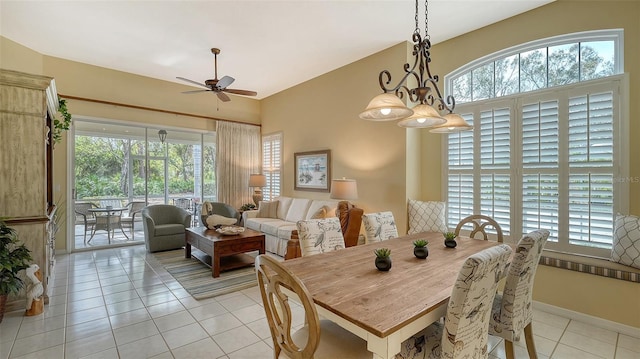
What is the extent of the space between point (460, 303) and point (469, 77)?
3555mm

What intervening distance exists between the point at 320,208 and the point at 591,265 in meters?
3.19

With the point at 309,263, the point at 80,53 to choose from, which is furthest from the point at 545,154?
the point at 80,53

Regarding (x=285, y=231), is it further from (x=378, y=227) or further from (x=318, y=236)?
(x=318, y=236)

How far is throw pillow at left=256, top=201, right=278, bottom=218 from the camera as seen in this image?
19.2 feet

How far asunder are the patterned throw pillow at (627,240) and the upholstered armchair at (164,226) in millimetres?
5899

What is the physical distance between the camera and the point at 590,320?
279cm

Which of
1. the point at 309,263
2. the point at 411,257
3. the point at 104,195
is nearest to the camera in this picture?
the point at 309,263

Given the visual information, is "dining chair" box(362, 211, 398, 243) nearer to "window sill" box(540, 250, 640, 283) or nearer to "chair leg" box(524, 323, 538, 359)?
"chair leg" box(524, 323, 538, 359)

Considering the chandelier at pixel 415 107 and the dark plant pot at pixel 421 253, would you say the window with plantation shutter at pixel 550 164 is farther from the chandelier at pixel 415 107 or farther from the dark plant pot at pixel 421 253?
the dark plant pot at pixel 421 253

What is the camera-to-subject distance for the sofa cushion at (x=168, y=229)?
16.8ft

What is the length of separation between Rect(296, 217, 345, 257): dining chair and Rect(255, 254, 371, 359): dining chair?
26.9 inches

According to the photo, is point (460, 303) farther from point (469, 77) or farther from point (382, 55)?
point (382, 55)

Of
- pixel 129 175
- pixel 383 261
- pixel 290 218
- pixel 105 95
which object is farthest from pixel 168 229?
Result: pixel 383 261

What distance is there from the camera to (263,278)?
146 centimetres
